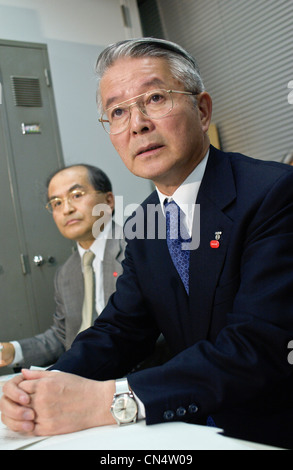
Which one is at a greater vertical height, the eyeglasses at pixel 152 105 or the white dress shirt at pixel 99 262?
the eyeglasses at pixel 152 105

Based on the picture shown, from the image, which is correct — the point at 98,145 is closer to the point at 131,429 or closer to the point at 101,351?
the point at 101,351

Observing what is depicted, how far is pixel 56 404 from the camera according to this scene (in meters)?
0.93

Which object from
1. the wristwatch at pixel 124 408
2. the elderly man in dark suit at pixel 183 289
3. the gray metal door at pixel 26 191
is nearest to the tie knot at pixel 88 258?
the gray metal door at pixel 26 191

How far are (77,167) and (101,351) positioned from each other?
158cm

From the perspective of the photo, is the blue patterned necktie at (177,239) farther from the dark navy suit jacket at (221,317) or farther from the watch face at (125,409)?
the watch face at (125,409)

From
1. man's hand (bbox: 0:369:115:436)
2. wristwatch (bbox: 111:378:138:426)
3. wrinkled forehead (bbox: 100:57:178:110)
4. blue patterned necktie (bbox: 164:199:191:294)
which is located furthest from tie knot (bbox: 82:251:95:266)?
wristwatch (bbox: 111:378:138:426)

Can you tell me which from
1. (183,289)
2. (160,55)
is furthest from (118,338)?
(160,55)

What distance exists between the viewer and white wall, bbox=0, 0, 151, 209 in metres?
3.66

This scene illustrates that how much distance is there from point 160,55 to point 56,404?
0.96m

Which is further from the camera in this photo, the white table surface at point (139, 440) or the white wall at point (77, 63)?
the white wall at point (77, 63)

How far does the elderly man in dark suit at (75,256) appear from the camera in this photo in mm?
2359

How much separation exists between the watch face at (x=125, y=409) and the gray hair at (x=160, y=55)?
2.93 feet

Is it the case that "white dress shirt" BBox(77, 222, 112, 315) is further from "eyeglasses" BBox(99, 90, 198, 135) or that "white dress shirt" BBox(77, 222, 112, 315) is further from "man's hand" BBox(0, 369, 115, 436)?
"man's hand" BBox(0, 369, 115, 436)

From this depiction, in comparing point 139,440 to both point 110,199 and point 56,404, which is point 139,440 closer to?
Result: point 56,404
